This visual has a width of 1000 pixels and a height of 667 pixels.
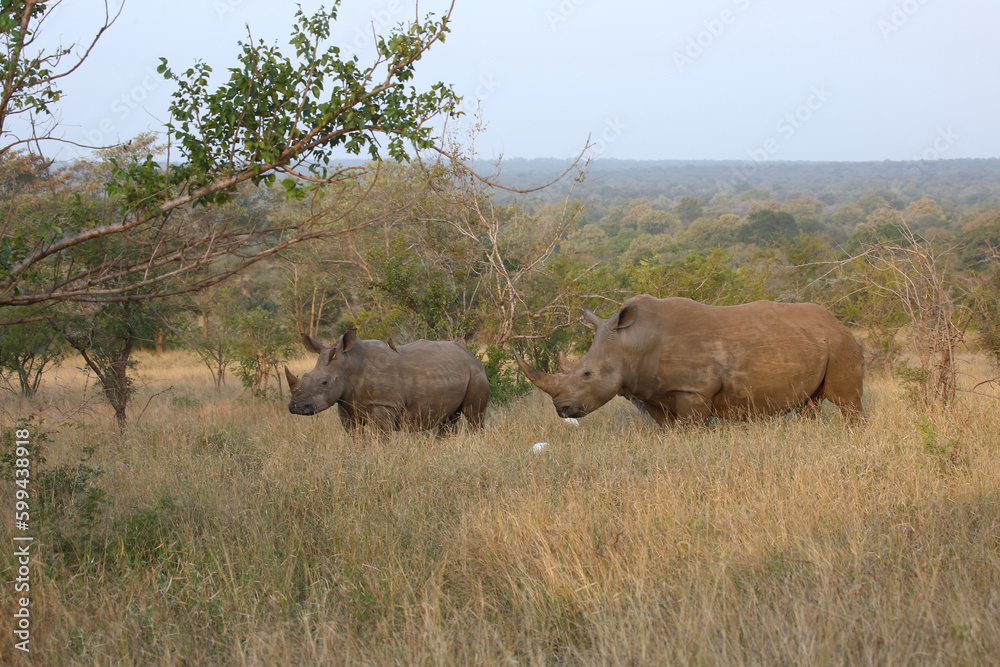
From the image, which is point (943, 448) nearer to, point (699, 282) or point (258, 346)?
point (699, 282)

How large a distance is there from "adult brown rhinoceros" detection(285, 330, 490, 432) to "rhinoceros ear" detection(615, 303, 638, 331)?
181cm

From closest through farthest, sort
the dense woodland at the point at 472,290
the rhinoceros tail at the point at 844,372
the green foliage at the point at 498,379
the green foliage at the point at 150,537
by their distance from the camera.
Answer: the green foliage at the point at 150,537 → the rhinoceros tail at the point at 844,372 → the dense woodland at the point at 472,290 → the green foliage at the point at 498,379

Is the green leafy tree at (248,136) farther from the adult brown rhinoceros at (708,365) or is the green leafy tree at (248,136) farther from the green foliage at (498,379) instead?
the green foliage at (498,379)

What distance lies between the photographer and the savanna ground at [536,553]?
11.7ft

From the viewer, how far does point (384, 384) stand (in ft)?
26.3

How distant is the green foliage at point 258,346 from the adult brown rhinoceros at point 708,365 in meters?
6.97

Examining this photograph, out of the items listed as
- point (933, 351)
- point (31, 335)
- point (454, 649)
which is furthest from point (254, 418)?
point (933, 351)

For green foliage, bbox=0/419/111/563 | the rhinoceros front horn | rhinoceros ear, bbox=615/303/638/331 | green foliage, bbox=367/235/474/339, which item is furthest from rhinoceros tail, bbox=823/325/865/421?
green foliage, bbox=0/419/111/563

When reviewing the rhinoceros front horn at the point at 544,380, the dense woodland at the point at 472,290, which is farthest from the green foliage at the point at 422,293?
the rhinoceros front horn at the point at 544,380

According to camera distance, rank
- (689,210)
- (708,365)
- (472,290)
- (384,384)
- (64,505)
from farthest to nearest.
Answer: (689,210) < (472,290) < (384,384) < (708,365) < (64,505)

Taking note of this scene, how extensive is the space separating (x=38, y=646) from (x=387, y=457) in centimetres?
340

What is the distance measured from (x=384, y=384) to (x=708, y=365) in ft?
10.8

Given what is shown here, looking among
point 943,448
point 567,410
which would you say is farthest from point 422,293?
point 943,448

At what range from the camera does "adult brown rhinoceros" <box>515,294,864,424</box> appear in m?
7.79
